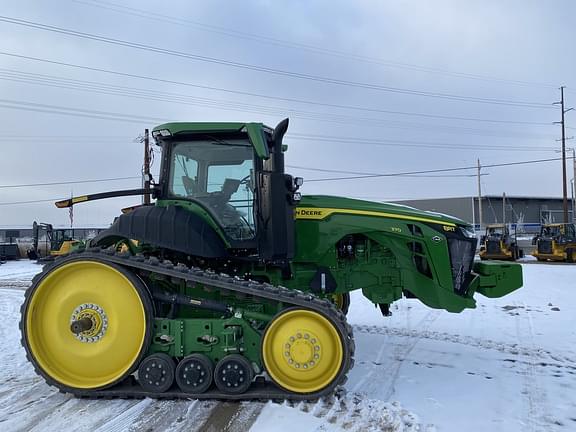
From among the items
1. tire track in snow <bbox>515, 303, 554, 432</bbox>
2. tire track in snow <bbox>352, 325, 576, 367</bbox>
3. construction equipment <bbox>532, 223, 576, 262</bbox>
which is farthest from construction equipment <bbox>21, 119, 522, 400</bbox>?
construction equipment <bbox>532, 223, 576, 262</bbox>

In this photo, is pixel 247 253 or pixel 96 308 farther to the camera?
pixel 247 253

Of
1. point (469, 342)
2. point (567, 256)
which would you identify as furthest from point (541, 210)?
point (469, 342)

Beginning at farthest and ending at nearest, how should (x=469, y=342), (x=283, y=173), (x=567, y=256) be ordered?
(x=567, y=256) < (x=469, y=342) < (x=283, y=173)

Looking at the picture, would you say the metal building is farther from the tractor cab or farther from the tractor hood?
the tractor cab

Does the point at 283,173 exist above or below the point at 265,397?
above

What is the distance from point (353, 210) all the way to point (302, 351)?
1752mm

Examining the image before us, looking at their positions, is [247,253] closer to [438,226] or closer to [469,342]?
[438,226]

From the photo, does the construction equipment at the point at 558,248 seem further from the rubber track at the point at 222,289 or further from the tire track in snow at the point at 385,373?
the rubber track at the point at 222,289

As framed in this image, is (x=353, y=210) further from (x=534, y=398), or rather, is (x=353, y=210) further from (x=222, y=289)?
(x=534, y=398)

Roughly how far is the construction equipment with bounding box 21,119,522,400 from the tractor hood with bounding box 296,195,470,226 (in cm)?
2

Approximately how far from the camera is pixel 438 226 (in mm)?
5551

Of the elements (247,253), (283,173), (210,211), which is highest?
(283,173)

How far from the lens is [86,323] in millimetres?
4734

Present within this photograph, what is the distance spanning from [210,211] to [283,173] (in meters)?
0.88
